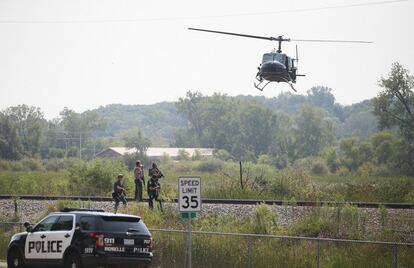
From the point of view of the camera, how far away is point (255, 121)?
→ 180875mm

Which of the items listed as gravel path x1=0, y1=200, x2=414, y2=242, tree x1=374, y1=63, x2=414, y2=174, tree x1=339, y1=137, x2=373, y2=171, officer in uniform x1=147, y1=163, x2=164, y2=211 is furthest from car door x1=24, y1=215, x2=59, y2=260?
tree x1=339, y1=137, x2=373, y2=171

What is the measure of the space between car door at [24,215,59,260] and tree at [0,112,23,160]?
12749 cm

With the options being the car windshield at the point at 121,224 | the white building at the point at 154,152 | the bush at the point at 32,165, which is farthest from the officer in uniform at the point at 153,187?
the white building at the point at 154,152

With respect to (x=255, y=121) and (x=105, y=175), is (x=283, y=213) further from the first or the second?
(x=255, y=121)

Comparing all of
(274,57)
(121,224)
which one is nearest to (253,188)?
(274,57)

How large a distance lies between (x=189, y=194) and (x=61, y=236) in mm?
3692

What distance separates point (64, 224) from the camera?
24.7 metres

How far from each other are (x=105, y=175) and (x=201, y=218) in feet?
65.9

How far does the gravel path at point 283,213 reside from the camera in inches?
1292

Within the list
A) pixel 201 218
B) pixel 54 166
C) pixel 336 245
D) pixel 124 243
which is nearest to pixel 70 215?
pixel 124 243

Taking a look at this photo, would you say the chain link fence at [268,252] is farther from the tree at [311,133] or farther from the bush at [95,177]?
the tree at [311,133]

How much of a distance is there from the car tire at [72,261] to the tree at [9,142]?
424 ft

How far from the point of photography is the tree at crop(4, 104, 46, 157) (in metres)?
168

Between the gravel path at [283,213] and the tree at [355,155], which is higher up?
the tree at [355,155]
